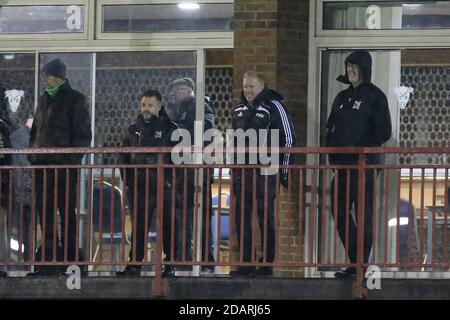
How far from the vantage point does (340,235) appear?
45.4ft

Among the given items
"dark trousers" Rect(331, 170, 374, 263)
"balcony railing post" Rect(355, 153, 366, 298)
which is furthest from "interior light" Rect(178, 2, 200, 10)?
"balcony railing post" Rect(355, 153, 366, 298)

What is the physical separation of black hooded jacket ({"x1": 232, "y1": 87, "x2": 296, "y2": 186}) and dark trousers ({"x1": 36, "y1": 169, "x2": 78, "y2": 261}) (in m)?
1.72

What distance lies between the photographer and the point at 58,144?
14516 millimetres

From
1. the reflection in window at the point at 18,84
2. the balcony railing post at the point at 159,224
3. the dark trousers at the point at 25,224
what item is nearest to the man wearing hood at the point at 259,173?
the balcony railing post at the point at 159,224

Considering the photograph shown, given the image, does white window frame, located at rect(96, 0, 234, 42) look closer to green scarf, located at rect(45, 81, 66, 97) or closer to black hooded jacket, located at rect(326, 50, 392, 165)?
green scarf, located at rect(45, 81, 66, 97)

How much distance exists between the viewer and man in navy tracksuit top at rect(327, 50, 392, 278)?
1371cm

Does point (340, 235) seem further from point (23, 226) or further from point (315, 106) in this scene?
point (23, 226)

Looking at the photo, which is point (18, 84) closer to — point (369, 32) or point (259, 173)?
point (259, 173)

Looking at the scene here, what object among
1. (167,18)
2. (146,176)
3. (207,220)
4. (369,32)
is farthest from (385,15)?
(146,176)

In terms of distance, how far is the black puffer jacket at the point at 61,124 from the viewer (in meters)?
14.5

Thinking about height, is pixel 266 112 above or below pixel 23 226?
above

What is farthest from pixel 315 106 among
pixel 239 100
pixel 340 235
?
pixel 340 235

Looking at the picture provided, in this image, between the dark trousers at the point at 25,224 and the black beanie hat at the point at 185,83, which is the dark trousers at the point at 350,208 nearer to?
the black beanie hat at the point at 185,83
